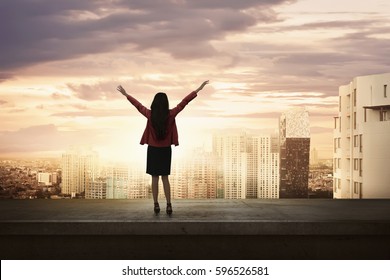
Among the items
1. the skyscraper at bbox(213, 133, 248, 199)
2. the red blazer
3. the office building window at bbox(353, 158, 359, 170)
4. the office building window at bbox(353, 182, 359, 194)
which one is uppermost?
the red blazer

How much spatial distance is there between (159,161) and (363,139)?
6293 centimetres

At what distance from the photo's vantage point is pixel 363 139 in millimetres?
68875

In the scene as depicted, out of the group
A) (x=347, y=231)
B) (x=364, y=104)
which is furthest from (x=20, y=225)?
(x=364, y=104)

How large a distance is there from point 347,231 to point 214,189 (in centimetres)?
2677

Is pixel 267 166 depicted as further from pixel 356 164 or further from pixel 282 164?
pixel 356 164

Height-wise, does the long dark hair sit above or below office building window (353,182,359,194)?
above

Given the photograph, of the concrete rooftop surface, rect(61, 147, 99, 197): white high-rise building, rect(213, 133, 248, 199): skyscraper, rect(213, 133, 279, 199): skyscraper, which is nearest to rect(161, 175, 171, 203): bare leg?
the concrete rooftop surface

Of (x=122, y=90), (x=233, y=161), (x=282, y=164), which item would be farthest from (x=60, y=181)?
(x=282, y=164)

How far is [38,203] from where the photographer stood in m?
10.9

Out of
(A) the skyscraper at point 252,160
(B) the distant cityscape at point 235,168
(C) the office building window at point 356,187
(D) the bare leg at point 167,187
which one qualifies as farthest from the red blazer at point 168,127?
(C) the office building window at point 356,187

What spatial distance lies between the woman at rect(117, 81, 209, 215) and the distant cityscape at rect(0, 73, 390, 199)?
4016 mm

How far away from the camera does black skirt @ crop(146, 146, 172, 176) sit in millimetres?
8820

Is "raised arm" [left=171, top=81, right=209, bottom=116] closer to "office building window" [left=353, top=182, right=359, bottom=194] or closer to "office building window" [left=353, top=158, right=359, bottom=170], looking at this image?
"office building window" [left=353, top=182, right=359, bottom=194]

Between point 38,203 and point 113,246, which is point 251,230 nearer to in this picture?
point 113,246
